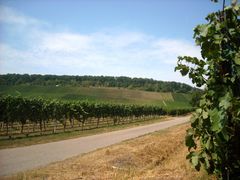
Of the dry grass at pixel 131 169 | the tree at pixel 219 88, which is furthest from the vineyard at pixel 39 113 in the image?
the tree at pixel 219 88

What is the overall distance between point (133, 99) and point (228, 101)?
383ft

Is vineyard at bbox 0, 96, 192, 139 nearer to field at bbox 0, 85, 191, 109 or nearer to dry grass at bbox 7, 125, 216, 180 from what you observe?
dry grass at bbox 7, 125, 216, 180

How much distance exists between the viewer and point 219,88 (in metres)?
4.60

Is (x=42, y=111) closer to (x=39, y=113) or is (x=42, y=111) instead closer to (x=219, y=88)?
(x=39, y=113)

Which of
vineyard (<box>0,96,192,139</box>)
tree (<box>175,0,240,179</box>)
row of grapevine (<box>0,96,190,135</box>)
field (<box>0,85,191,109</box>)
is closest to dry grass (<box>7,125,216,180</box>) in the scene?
tree (<box>175,0,240,179</box>)

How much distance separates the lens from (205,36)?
15.1 ft

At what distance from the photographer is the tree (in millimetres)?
4648

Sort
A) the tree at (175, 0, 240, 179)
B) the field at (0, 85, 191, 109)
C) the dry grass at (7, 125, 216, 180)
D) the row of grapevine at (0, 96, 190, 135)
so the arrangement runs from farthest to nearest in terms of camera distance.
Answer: the field at (0, 85, 191, 109)
the row of grapevine at (0, 96, 190, 135)
the dry grass at (7, 125, 216, 180)
the tree at (175, 0, 240, 179)

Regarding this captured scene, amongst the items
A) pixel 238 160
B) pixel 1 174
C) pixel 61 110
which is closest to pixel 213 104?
pixel 238 160

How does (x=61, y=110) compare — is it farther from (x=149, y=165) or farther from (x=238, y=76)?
(x=238, y=76)

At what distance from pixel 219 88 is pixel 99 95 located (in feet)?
379

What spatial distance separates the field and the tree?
97116mm

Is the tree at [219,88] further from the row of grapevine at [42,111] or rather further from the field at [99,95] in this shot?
the field at [99,95]

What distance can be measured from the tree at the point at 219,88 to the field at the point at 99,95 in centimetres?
9712
